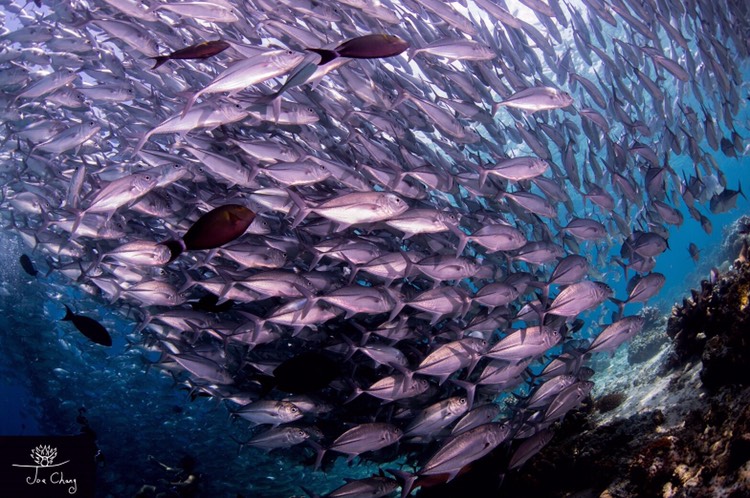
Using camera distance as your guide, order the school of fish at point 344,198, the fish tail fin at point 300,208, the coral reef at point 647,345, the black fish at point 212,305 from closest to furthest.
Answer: the fish tail fin at point 300,208 < the school of fish at point 344,198 < the black fish at point 212,305 < the coral reef at point 647,345

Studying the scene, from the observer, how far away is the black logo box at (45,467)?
5547 mm

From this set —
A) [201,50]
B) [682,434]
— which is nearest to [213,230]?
[201,50]

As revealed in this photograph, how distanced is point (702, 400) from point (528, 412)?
2320 millimetres

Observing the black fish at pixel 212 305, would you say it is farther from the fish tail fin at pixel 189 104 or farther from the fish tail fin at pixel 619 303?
the fish tail fin at pixel 619 303

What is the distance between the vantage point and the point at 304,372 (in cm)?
527

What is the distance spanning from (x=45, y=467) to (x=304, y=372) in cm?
414

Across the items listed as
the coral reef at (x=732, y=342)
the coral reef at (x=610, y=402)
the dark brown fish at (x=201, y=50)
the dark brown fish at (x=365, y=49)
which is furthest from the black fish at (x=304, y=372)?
the coral reef at (x=610, y=402)

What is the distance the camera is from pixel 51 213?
6707 millimetres

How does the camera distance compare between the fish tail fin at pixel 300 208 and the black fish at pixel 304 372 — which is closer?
the fish tail fin at pixel 300 208

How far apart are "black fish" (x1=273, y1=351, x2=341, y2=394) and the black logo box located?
10.9ft

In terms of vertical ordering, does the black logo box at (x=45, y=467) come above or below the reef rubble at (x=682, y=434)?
below

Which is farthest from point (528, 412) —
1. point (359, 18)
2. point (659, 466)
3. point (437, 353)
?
point (359, 18)

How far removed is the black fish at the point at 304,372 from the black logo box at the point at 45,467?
3330 mm

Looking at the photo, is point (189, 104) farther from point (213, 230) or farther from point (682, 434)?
point (682, 434)
